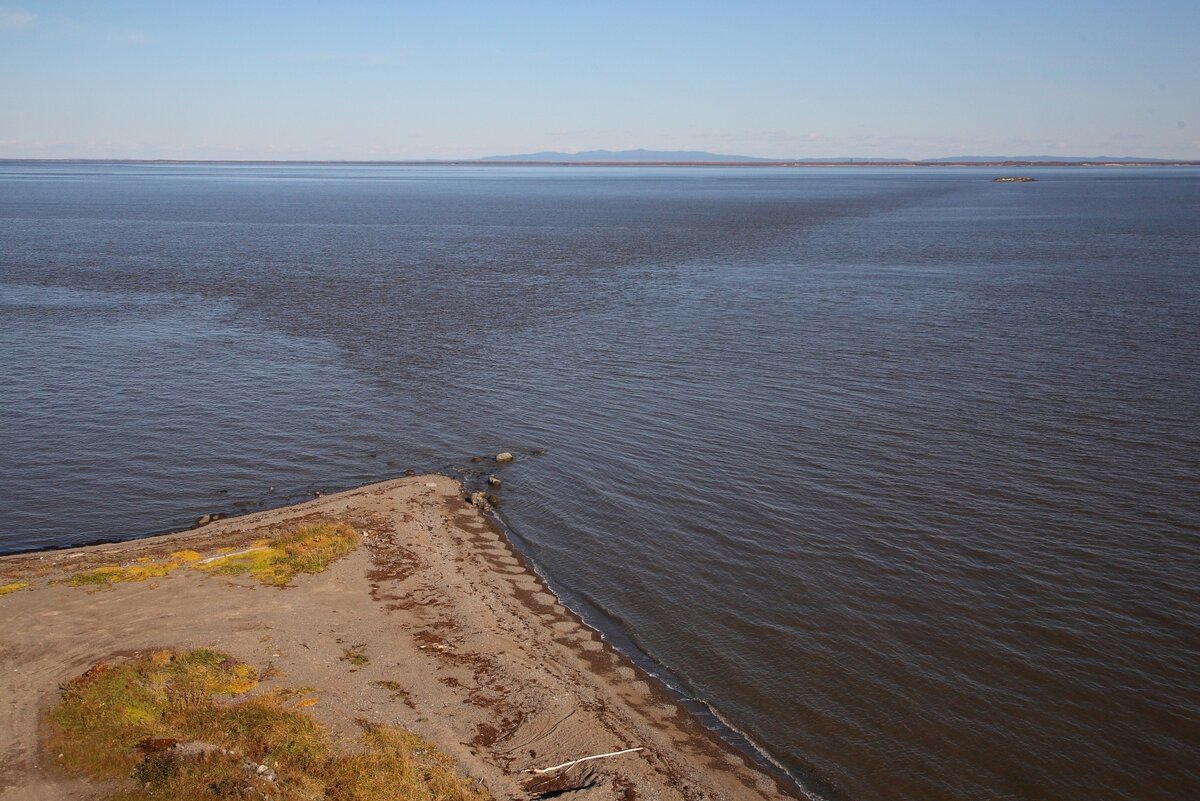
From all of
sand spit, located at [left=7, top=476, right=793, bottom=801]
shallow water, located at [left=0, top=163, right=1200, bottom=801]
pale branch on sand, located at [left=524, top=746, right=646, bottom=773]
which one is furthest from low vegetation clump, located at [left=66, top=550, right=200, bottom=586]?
pale branch on sand, located at [left=524, top=746, right=646, bottom=773]

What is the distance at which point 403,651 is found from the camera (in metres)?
25.2

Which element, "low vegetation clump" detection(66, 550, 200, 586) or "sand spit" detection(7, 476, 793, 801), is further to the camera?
"low vegetation clump" detection(66, 550, 200, 586)

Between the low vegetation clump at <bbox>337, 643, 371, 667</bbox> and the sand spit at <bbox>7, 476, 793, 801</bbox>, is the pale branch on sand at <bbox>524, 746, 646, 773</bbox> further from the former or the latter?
the low vegetation clump at <bbox>337, 643, 371, 667</bbox>

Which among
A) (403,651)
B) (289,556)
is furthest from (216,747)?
(289,556)

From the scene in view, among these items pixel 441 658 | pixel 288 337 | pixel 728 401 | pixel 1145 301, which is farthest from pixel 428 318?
pixel 1145 301

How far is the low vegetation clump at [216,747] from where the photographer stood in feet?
60.1

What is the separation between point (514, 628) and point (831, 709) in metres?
9.89

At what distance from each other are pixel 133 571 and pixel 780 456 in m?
27.7

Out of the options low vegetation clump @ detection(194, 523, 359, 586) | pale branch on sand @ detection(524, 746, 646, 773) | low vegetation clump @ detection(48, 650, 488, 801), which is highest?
low vegetation clump @ detection(48, 650, 488, 801)

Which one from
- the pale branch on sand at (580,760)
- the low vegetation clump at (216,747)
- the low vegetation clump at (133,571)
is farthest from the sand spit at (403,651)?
the low vegetation clump at (216,747)

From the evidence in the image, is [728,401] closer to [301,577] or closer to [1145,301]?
[301,577]

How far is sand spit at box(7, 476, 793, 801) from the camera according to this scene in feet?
67.8

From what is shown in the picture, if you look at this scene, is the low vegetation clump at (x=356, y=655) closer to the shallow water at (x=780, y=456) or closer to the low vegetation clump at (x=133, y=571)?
the shallow water at (x=780, y=456)

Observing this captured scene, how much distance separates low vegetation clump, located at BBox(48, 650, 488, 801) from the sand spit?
26.5 inches
